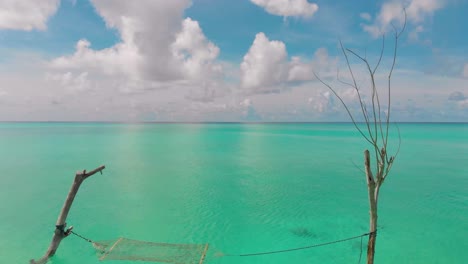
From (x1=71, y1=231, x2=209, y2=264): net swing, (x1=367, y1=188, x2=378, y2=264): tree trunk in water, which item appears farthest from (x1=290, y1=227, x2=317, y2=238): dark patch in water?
(x1=367, y1=188, x2=378, y2=264): tree trunk in water

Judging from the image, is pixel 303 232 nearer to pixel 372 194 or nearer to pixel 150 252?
pixel 150 252

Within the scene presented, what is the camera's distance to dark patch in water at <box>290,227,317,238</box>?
425 inches

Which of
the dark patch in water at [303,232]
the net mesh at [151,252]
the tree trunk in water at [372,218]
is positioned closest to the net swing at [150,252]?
the net mesh at [151,252]

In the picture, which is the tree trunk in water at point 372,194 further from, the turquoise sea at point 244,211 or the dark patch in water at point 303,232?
the dark patch in water at point 303,232

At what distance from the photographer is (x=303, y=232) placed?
11.1 metres

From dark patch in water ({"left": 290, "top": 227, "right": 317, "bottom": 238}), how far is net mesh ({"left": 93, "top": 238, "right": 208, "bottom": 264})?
4.33 meters

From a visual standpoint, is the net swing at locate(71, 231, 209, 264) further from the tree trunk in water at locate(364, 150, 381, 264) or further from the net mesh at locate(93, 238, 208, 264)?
the tree trunk in water at locate(364, 150, 381, 264)

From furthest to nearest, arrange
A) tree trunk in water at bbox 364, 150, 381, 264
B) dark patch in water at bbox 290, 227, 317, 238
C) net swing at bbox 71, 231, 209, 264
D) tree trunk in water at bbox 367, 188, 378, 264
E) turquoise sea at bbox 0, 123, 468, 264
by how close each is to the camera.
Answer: dark patch in water at bbox 290, 227, 317, 238
turquoise sea at bbox 0, 123, 468, 264
net swing at bbox 71, 231, 209, 264
tree trunk in water at bbox 367, 188, 378, 264
tree trunk in water at bbox 364, 150, 381, 264

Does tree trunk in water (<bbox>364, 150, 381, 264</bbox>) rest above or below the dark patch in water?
above

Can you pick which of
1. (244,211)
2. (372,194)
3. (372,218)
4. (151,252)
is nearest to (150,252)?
(151,252)

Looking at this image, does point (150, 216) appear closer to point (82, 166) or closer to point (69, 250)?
point (69, 250)

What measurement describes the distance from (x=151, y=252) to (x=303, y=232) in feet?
19.2

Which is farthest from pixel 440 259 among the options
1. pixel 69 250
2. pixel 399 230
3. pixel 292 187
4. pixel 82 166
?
pixel 82 166

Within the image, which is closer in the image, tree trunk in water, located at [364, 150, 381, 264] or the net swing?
tree trunk in water, located at [364, 150, 381, 264]
